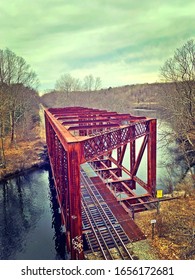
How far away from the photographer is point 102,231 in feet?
45.7

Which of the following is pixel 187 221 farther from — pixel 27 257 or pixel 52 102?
pixel 52 102

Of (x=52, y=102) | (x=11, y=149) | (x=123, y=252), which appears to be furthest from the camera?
(x=52, y=102)

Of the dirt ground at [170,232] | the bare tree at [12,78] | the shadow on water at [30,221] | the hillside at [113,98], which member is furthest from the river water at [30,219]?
the hillside at [113,98]

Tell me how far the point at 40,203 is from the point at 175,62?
21.6 metres

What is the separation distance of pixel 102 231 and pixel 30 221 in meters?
6.46

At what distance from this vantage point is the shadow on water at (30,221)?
1451 centimetres

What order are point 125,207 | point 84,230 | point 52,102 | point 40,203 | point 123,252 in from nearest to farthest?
point 123,252, point 84,230, point 125,207, point 40,203, point 52,102

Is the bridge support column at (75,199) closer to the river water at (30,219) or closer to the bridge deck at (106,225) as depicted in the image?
the bridge deck at (106,225)

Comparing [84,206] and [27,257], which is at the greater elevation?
[84,206]

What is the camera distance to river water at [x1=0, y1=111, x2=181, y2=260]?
14.5 meters

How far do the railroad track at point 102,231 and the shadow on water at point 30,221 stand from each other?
2204 millimetres

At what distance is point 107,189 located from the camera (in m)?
19.4

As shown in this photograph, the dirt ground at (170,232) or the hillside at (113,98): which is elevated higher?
the hillside at (113,98)

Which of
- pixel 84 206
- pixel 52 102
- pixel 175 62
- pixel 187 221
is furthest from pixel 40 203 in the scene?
pixel 52 102
